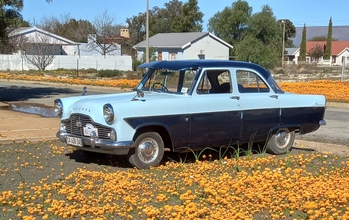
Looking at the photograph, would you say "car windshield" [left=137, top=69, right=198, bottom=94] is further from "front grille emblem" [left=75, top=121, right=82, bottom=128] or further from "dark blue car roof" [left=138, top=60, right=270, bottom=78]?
"front grille emblem" [left=75, top=121, right=82, bottom=128]

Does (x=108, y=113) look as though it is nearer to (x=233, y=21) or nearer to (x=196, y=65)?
(x=196, y=65)

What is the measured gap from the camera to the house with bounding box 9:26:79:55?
48969 millimetres

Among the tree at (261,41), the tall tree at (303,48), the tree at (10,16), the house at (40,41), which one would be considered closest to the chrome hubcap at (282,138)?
the tree at (10,16)

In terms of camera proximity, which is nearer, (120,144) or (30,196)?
(30,196)

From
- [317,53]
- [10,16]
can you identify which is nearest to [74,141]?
[10,16]

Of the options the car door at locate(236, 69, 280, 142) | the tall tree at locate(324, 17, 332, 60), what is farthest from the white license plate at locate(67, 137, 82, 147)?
the tall tree at locate(324, 17, 332, 60)

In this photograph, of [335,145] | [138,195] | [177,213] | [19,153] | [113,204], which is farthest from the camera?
[335,145]

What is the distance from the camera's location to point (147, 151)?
26.1 feet

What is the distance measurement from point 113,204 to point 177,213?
33.7 inches

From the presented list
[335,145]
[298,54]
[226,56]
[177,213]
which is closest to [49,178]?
[177,213]

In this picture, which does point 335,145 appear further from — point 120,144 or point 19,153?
point 19,153

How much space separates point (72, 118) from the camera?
8133mm

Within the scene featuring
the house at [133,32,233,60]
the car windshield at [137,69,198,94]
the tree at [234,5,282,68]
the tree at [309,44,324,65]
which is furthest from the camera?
the tree at [309,44,324,65]

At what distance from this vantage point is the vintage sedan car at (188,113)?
7676mm
